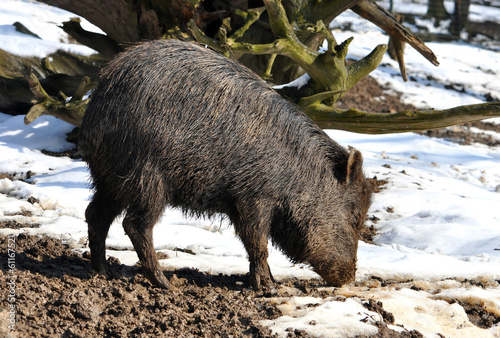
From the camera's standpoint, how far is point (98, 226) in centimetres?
418

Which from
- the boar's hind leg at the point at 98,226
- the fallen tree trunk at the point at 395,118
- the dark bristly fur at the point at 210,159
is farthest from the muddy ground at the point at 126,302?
the fallen tree trunk at the point at 395,118

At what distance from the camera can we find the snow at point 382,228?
3.73 meters

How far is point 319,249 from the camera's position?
14.5ft

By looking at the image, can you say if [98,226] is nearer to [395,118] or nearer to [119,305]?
[119,305]

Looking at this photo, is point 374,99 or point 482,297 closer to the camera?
point 482,297

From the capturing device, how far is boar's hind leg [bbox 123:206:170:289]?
391cm

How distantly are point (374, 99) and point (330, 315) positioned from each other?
9.34 m

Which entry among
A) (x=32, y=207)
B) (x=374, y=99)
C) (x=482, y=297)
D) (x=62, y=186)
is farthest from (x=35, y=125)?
(x=374, y=99)

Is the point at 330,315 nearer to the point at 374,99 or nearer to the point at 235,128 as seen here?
the point at 235,128

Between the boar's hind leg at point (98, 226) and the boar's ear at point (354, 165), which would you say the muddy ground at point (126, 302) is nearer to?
the boar's hind leg at point (98, 226)

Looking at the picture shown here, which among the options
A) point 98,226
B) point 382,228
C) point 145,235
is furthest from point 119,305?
point 382,228

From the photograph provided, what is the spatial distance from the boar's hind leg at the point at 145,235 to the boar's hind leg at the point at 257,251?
2.08ft

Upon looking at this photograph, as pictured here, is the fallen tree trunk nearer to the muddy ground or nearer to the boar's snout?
the boar's snout

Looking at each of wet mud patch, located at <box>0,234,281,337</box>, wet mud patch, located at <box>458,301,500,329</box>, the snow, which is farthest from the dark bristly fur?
wet mud patch, located at <box>458,301,500,329</box>
